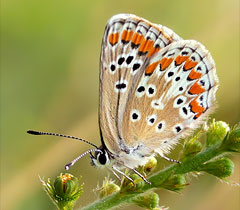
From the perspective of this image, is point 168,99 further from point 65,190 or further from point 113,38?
point 65,190

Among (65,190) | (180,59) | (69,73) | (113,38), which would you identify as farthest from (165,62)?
(69,73)

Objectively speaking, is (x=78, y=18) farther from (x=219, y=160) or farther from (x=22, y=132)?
(x=219, y=160)

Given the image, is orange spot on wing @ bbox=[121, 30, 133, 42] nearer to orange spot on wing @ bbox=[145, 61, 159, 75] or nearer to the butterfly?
the butterfly

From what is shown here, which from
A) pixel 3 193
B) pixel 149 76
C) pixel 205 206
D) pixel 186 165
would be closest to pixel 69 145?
pixel 3 193

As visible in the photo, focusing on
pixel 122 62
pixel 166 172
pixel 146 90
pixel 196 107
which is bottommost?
pixel 166 172

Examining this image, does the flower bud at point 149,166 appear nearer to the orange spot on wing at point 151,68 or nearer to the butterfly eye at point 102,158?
the butterfly eye at point 102,158

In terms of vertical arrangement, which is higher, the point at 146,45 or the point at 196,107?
the point at 146,45
